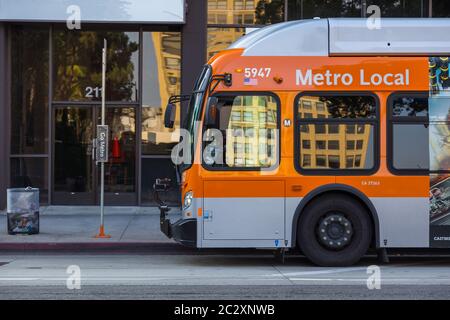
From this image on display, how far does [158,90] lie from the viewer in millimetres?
17438

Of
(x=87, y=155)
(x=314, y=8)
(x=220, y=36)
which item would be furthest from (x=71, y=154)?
(x=314, y=8)

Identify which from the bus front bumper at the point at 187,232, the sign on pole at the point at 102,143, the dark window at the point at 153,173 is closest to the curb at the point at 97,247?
the sign on pole at the point at 102,143

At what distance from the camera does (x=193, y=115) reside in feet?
33.5

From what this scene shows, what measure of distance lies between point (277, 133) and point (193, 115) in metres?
1.33

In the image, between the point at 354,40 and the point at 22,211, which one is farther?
the point at 22,211

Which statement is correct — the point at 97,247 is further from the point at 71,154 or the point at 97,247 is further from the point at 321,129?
the point at 71,154

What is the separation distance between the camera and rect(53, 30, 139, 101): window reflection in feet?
57.3

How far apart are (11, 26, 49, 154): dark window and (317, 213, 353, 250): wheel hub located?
9.79 m

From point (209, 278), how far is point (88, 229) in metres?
5.76

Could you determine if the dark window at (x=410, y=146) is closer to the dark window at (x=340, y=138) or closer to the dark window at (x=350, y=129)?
the dark window at (x=340, y=138)

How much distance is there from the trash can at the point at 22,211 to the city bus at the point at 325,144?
4.55m

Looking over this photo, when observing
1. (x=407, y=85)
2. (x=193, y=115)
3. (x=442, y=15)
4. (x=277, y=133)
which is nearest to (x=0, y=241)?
(x=193, y=115)

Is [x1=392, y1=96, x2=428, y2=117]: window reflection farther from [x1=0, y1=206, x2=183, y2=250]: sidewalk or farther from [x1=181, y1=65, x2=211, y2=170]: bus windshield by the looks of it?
[x1=0, y1=206, x2=183, y2=250]: sidewalk

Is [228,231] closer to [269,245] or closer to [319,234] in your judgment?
[269,245]
